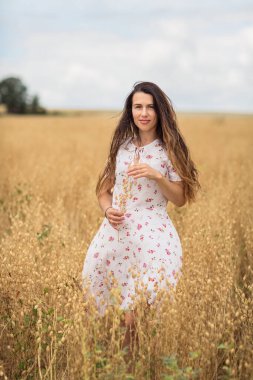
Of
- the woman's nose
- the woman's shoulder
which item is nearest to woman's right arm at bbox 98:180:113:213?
the woman's shoulder

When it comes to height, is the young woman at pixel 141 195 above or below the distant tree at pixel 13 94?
below

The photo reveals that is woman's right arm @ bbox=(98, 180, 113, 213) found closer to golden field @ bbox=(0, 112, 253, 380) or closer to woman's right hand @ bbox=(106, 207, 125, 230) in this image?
woman's right hand @ bbox=(106, 207, 125, 230)

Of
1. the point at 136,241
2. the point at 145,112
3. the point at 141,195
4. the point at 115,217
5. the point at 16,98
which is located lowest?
the point at 136,241

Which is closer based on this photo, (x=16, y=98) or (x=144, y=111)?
(x=144, y=111)

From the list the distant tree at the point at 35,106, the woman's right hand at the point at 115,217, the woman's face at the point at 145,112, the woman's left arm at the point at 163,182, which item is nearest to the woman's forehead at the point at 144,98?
the woman's face at the point at 145,112

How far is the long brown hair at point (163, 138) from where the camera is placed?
337 centimetres

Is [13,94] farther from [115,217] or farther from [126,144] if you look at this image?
[115,217]

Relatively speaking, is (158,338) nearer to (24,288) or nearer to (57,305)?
(57,305)

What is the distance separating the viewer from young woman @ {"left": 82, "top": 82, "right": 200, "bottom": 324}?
3.14 m

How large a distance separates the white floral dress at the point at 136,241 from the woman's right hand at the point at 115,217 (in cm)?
5

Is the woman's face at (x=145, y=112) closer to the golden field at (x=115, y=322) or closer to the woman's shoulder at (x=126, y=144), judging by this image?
the woman's shoulder at (x=126, y=144)

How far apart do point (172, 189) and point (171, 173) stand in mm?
129

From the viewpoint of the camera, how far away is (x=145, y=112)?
3369 mm

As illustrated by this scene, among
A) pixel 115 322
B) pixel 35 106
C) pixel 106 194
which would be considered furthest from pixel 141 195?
pixel 35 106
